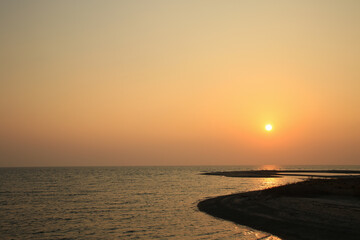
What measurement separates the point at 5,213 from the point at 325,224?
32.6 meters

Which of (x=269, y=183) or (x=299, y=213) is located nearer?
(x=299, y=213)

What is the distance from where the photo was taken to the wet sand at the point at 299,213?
2405cm

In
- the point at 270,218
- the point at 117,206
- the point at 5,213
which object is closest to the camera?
the point at 270,218

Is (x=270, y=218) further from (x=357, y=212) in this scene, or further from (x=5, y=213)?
(x=5, y=213)

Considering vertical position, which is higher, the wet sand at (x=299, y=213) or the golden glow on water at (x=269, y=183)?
the golden glow on water at (x=269, y=183)

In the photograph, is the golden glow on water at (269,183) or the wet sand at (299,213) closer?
the wet sand at (299,213)

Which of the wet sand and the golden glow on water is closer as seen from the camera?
the wet sand

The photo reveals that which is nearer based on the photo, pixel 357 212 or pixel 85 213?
pixel 357 212

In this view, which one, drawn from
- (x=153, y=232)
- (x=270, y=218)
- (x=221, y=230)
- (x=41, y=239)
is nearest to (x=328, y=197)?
(x=270, y=218)

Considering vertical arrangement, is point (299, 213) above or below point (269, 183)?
below

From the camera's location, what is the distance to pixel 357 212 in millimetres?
29078

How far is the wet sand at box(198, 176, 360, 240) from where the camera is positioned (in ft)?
78.9

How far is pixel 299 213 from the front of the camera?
30.2m

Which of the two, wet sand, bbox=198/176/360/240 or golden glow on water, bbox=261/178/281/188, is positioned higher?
golden glow on water, bbox=261/178/281/188
